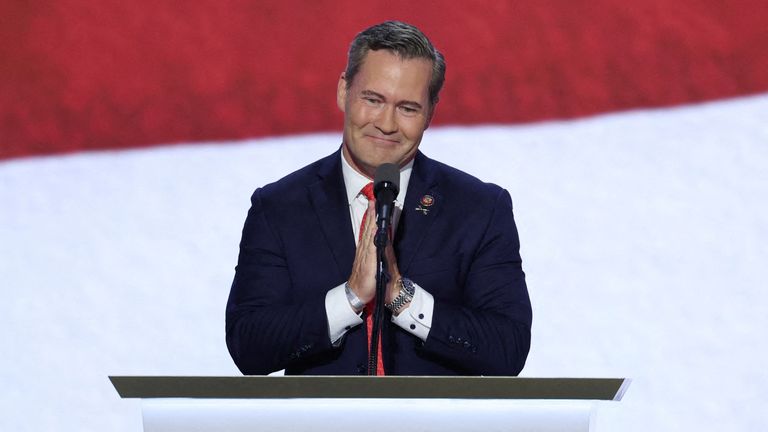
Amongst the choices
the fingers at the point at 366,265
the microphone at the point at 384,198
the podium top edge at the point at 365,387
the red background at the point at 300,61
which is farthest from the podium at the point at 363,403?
the red background at the point at 300,61

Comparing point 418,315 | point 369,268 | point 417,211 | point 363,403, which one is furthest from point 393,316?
point 363,403

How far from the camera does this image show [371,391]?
1.44 meters

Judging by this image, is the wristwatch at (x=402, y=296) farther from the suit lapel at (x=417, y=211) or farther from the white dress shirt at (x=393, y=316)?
the suit lapel at (x=417, y=211)

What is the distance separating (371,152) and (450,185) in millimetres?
202

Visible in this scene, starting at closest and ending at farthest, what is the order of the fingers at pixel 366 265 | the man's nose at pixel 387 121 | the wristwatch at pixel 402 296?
1. the fingers at pixel 366 265
2. the wristwatch at pixel 402 296
3. the man's nose at pixel 387 121

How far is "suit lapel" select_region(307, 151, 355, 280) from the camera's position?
7.05ft

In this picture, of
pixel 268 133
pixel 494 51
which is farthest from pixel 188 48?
pixel 494 51

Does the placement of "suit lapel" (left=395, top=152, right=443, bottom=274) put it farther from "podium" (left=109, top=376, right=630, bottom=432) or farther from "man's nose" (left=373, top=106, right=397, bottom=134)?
"podium" (left=109, top=376, right=630, bottom=432)

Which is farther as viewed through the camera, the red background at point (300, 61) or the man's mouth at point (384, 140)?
the red background at point (300, 61)

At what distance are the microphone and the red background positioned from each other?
1285mm

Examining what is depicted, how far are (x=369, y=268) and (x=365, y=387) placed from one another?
17.7 inches

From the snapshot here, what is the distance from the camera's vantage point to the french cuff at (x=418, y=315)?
1.97 meters

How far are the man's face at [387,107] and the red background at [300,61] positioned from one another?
796mm

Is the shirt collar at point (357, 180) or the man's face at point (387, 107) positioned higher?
the man's face at point (387, 107)
